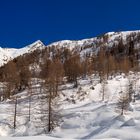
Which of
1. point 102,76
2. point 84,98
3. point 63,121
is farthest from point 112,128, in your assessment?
point 102,76

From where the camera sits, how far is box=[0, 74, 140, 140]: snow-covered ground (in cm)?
6190

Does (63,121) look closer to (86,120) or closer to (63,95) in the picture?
(86,120)

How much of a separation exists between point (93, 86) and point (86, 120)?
3537 cm

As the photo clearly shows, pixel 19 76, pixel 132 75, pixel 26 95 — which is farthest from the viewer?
pixel 132 75

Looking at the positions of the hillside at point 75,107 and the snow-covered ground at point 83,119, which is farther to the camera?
the hillside at point 75,107

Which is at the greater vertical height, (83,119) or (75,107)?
(75,107)

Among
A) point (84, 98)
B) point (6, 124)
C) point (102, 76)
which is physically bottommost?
point (6, 124)

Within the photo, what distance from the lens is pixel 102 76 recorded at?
115 metres

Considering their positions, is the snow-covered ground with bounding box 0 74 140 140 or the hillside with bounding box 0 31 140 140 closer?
the snow-covered ground with bounding box 0 74 140 140

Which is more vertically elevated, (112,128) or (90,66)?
(90,66)

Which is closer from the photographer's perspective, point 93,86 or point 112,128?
point 112,128

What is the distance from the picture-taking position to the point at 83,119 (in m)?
74.7

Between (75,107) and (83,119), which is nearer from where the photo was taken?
(83,119)

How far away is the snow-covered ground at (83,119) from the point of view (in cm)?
6190
